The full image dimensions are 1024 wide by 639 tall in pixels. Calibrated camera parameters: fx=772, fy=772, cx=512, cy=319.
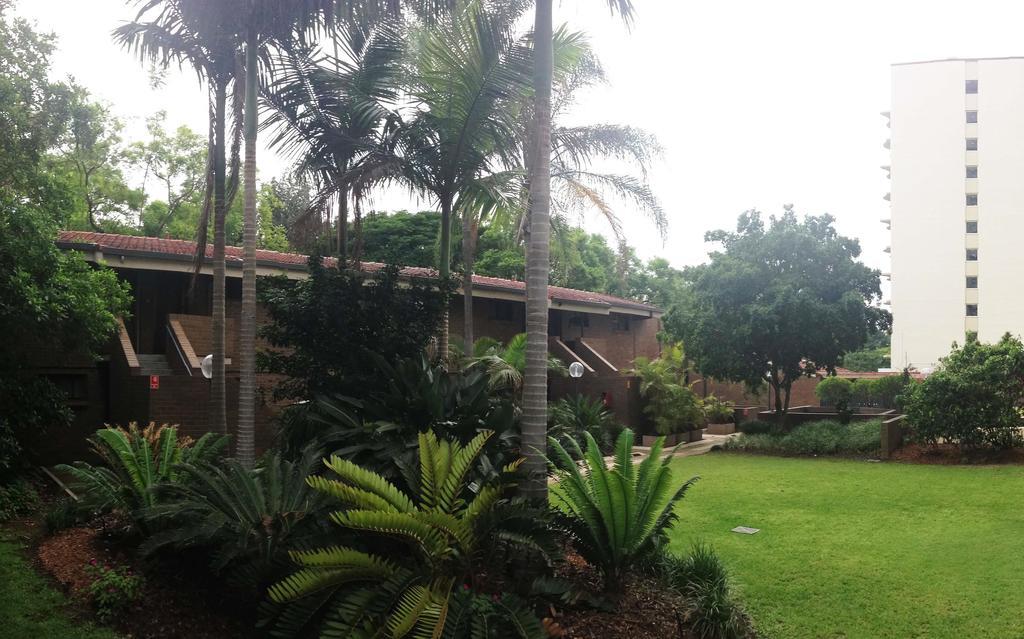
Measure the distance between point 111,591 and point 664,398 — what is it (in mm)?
17348

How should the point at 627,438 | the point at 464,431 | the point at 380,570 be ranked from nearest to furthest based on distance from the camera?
the point at 380,570
the point at 627,438
the point at 464,431

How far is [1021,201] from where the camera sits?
45875mm

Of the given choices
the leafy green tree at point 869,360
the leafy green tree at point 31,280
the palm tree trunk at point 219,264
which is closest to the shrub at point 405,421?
the palm tree trunk at point 219,264

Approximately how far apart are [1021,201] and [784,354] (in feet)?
115

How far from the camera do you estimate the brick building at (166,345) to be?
13.5 metres

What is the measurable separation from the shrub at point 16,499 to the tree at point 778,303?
15.5 m

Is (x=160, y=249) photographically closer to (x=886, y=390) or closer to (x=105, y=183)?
(x=105, y=183)

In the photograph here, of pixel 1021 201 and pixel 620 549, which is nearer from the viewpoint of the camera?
pixel 620 549

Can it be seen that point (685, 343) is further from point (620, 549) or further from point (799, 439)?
point (620, 549)

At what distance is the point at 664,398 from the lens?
21.9m

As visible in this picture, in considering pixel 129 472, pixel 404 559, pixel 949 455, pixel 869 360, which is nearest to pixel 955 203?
pixel 869 360

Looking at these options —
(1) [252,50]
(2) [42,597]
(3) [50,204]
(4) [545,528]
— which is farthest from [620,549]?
(3) [50,204]

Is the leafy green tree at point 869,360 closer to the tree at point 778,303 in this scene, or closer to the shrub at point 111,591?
the tree at point 778,303

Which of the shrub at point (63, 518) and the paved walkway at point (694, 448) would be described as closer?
the shrub at point (63, 518)
